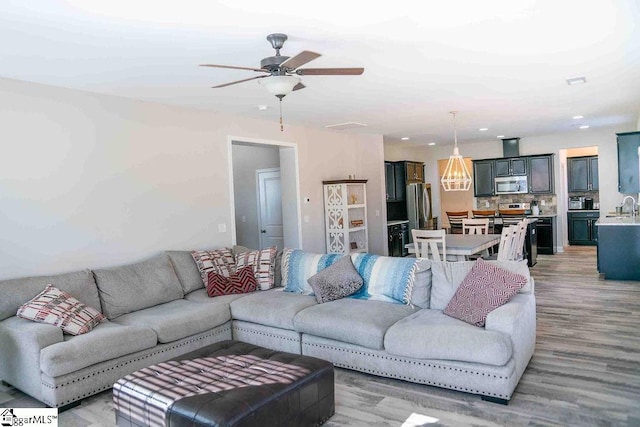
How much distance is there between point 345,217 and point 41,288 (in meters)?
4.48

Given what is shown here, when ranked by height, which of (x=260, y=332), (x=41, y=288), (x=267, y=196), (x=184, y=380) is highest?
(x=267, y=196)

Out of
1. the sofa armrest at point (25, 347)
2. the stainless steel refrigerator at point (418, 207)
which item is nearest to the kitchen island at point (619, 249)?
the stainless steel refrigerator at point (418, 207)

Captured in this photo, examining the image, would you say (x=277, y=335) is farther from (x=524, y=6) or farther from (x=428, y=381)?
(x=524, y=6)

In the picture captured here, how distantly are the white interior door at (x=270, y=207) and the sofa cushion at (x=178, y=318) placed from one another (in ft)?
11.8

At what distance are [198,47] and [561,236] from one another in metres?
9.26

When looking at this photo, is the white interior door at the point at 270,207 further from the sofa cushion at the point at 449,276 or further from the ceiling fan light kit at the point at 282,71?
the ceiling fan light kit at the point at 282,71

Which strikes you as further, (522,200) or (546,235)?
(522,200)

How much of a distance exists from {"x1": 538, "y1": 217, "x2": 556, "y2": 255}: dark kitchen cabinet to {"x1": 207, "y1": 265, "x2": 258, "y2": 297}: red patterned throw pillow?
22.9ft

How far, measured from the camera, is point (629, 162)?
6.96m

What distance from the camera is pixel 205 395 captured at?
100 inches

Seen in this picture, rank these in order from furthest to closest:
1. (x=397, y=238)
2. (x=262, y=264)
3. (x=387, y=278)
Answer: (x=397, y=238), (x=262, y=264), (x=387, y=278)

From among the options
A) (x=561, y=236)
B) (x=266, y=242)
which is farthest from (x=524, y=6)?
(x=561, y=236)

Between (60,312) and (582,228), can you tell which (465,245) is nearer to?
(60,312)

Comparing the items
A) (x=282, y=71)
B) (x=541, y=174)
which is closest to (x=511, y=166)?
(x=541, y=174)
